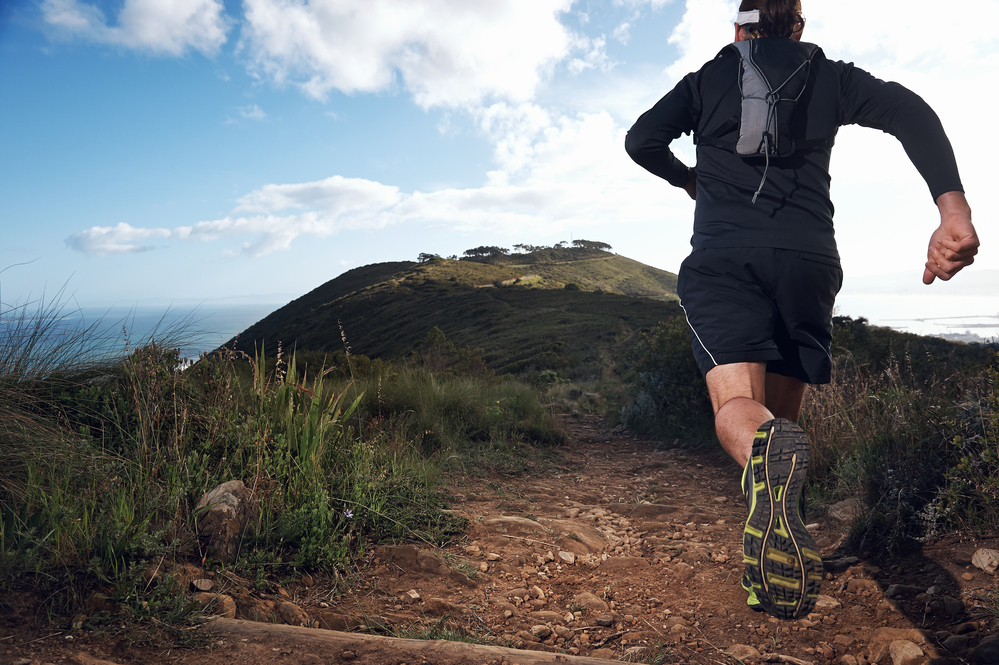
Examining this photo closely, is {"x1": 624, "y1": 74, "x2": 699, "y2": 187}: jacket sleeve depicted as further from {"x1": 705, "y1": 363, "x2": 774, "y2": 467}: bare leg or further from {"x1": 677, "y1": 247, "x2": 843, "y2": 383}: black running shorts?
{"x1": 705, "y1": 363, "x2": 774, "y2": 467}: bare leg

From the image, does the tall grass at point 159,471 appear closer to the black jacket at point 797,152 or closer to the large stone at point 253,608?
the large stone at point 253,608

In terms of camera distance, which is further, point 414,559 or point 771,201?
point 414,559

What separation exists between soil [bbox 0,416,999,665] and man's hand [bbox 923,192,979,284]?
1.21m

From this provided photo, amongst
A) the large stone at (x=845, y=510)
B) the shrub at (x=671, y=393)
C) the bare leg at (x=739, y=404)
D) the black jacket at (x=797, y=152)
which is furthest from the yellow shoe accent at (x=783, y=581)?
the shrub at (x=671, y=393)

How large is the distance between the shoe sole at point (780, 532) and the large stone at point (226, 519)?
1984 millimetres

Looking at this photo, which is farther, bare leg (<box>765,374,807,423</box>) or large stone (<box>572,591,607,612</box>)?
large stone (<box>572,591,607,612</box>)

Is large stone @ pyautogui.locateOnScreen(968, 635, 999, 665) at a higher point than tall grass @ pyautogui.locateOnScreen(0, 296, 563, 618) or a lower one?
lower

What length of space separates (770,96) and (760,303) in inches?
26.7

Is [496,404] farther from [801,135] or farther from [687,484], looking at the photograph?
[801,135]

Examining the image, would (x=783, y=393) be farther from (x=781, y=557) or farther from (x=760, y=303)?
(x=781, y=557)

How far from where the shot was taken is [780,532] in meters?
1.49

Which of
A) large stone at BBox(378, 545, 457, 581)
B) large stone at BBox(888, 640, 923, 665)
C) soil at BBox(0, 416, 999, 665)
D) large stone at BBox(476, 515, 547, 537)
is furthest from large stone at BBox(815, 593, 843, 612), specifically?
large stone at BBox(378, 545, 457, 581)

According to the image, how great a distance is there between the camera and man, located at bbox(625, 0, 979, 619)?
178cm

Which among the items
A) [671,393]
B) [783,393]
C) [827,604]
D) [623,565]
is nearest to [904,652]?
[827,604]
